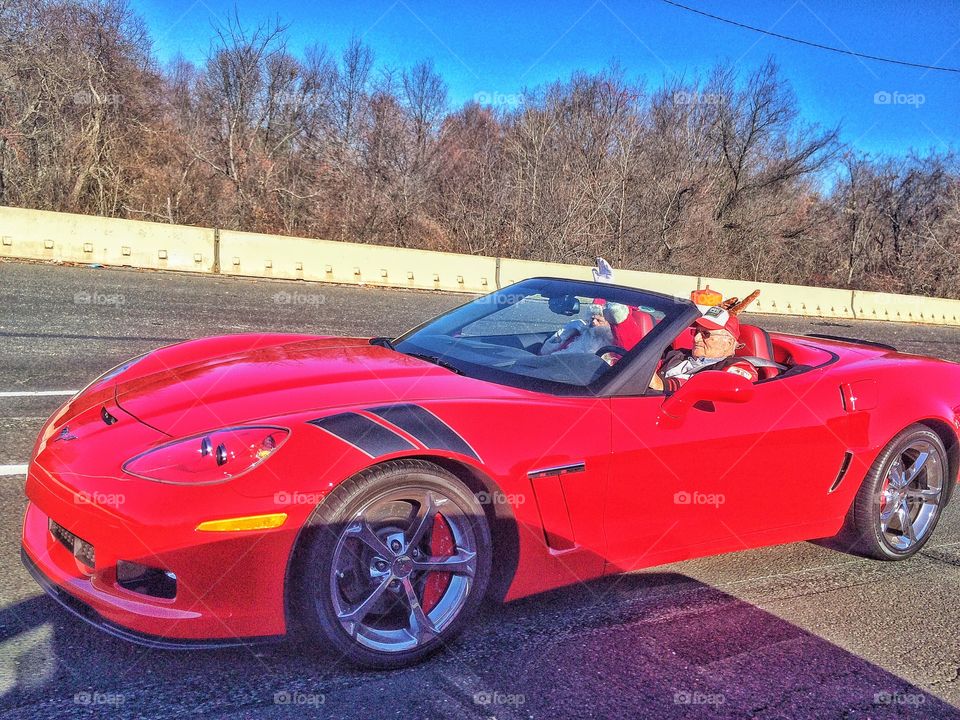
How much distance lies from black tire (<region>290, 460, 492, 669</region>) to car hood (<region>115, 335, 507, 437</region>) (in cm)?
35

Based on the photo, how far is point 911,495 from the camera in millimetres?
4277

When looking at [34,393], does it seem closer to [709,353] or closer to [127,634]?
[127,634]

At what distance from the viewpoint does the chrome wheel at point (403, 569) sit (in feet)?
8.87

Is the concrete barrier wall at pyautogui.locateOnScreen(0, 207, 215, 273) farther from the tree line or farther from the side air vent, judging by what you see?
the side air vent

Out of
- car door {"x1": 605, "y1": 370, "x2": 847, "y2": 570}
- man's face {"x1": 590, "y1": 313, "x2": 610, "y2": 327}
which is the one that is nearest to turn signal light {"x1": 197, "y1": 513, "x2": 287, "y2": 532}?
car door {"x1": 605, "y1": 370, "x2": 847, "y2": 570}

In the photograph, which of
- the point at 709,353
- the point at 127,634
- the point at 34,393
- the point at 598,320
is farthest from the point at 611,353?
the point at 34,393

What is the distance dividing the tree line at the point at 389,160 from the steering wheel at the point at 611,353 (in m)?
21.4

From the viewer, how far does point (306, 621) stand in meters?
2.62

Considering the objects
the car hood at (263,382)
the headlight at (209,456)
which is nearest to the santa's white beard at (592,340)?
the car hood at (263,382)

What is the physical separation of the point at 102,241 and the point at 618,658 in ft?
50.5

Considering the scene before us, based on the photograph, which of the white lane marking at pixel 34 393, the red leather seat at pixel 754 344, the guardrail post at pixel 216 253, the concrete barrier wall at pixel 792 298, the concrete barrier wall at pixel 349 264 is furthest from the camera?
the concrete barrier wall at pixel 792 298

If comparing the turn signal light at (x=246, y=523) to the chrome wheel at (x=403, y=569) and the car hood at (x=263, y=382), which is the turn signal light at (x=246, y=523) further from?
the car hood at (x=263, y=382)

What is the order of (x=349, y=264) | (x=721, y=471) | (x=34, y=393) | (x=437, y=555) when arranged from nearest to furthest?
(x=437, y=555) < (x=721, y=471) < (x=34, y=393) < (x=349, y=264)

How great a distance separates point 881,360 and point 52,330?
8.06m
